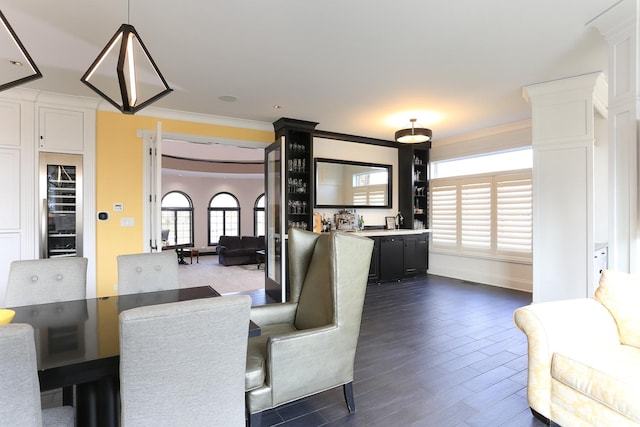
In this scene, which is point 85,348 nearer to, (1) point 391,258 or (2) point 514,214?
(1) point 391,258

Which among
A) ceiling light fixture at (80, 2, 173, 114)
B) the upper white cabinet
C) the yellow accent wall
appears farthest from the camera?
the yellow accent wall

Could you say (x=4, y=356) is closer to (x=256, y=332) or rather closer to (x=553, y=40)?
(x=256, y=332)

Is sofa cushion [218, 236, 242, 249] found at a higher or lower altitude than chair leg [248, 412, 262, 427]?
higher

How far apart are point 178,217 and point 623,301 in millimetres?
11732

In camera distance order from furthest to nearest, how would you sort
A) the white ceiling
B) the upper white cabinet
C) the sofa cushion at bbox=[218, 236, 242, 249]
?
the sofa cushion at bbox=[218, 236, 242, 249], the upper white cabinet, the white ceiling

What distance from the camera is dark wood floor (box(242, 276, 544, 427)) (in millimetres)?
2096

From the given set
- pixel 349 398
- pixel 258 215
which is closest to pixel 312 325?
pixel 349 398

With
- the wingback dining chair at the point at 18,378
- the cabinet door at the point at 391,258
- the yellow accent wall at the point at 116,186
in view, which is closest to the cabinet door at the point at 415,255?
the cabinet door at the point at 391,258

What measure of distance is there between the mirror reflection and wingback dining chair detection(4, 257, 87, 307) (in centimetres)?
405

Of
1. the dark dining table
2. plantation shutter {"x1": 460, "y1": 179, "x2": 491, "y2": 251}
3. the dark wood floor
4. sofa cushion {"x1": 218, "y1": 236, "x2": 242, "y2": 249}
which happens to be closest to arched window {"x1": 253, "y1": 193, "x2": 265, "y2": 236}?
sofa cushion {"x1": 218, "y1": 236, "x2": 242, "y2": 249}

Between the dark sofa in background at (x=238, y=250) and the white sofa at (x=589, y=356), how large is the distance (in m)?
8.00

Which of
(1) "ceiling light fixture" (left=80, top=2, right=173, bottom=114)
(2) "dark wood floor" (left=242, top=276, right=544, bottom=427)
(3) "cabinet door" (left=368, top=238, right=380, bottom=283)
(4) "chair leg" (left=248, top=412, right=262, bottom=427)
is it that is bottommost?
(2) "dark wood floor" (left=242, top=276, right=544, bottom=427)

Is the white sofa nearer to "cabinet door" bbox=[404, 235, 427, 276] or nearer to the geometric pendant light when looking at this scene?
the geometric pendant light

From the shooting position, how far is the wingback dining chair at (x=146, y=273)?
2.45 m
